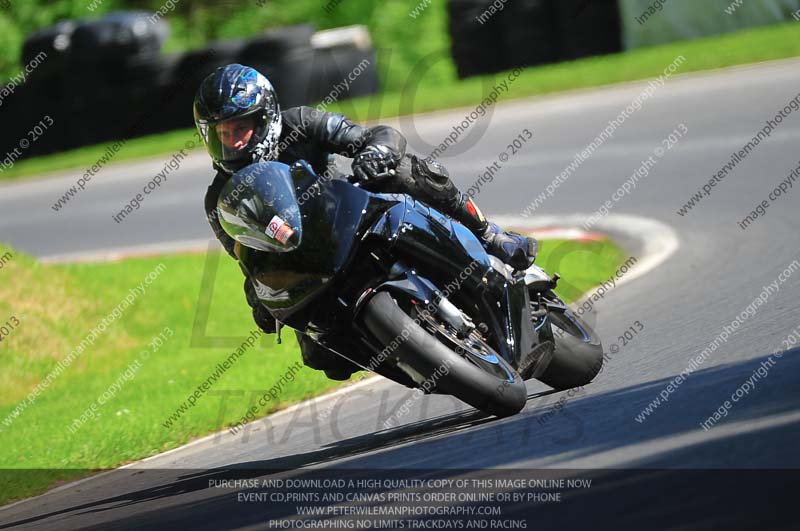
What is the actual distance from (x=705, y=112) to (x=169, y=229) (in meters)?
7.01

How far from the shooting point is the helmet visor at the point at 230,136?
19.4 feet

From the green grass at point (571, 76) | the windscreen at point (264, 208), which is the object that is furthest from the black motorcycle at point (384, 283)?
the green grass at point (571, 76)

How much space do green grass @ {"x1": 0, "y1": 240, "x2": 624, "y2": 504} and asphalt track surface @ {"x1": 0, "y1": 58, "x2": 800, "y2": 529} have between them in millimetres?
662

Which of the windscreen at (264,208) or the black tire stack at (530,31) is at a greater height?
the windscreen at (264,208)

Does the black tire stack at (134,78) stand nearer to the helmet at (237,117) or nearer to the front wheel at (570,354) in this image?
the front wheel at (570,354)

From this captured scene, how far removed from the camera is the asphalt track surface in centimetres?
419

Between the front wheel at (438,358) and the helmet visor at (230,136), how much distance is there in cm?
105

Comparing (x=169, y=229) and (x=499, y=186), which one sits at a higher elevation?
(x=499, y=186)

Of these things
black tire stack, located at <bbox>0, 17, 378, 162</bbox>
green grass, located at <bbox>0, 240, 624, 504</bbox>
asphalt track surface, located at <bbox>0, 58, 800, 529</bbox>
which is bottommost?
black tire stack, located at <bbox>0, 17, 378, 162</bbox>

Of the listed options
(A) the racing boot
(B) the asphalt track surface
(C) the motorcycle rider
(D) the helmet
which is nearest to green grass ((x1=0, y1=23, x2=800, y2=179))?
(B) the asphalt track surface

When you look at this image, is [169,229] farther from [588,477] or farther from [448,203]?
[588,477]

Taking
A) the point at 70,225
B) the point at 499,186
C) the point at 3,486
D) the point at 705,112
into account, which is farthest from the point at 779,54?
the point at 3,486

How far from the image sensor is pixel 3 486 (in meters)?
7.64

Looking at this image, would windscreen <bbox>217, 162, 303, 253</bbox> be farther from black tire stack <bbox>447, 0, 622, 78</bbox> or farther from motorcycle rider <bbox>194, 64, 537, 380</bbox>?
black tire stack <bbox>447, 0, 622, 78</bbox>
